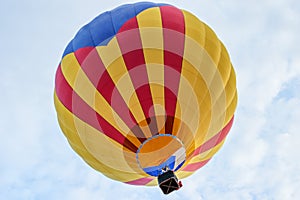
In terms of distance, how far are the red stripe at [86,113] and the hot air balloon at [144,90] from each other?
2cm

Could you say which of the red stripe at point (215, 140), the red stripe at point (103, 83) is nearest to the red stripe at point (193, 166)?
the red stripe at point (215, 140)

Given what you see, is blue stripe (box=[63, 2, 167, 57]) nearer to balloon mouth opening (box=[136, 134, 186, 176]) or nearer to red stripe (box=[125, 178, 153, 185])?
balloon mouth opening (box=[136, 134, 186, 176])

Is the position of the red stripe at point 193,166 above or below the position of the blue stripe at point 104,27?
below

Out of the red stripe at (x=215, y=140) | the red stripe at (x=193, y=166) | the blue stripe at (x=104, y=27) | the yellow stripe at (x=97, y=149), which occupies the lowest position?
the red stripe at (x=193, y=166)

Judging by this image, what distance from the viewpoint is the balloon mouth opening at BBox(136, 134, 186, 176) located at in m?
9.73

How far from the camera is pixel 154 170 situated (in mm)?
10094

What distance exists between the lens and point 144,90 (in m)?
9.71

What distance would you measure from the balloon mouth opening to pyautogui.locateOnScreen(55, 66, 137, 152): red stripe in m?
0.27

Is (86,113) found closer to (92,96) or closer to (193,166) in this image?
(92,96)

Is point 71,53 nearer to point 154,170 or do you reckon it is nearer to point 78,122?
point 78,122

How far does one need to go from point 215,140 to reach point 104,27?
3690mm

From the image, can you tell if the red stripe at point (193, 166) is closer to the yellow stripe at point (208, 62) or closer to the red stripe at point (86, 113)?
the yellow stripe at point (208, 62)

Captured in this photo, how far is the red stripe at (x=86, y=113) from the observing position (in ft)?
32.1

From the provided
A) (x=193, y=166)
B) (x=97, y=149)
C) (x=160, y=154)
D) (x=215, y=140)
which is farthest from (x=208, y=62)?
(x=97, y=149)
